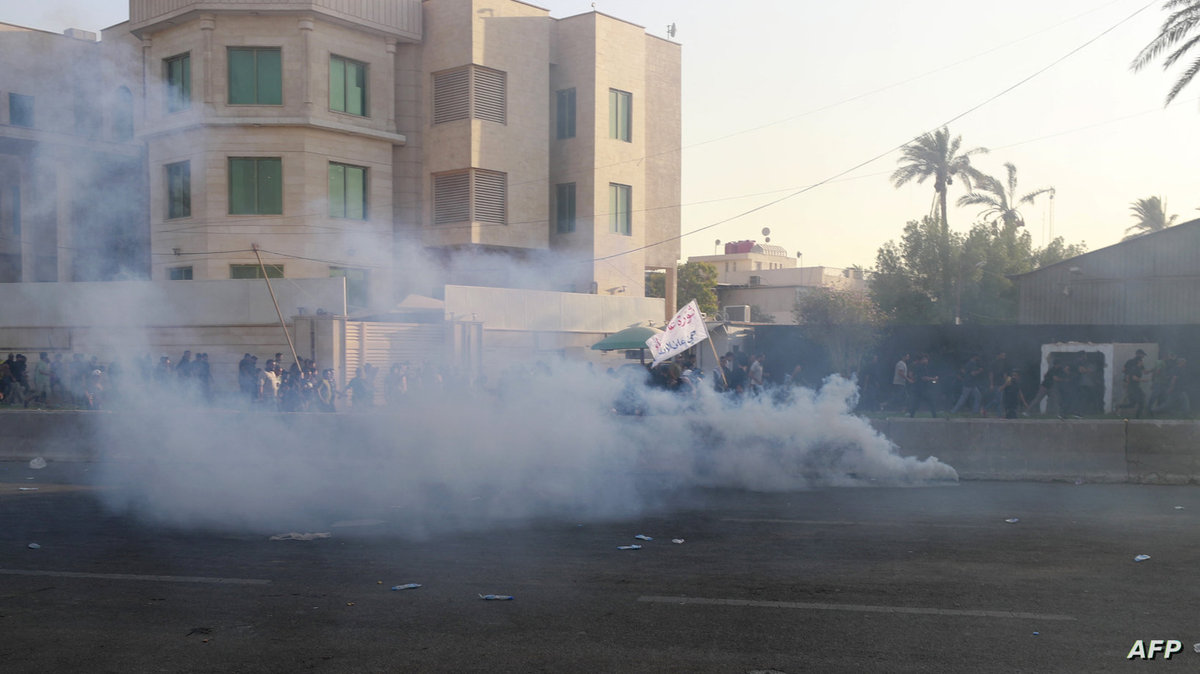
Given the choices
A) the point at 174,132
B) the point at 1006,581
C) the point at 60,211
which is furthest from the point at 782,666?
the point at 174,132

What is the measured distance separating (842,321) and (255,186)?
936 inches

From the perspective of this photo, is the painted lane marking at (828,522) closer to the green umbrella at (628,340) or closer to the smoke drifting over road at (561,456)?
the smoke drifting over road at (561,456)

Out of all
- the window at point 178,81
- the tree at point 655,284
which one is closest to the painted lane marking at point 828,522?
the window at point 178,81

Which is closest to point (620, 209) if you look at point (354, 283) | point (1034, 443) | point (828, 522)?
point (354, 283)

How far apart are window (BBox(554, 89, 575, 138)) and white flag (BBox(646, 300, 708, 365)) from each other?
19753mm

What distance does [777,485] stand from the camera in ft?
36.4

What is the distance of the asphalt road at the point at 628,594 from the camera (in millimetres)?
4914

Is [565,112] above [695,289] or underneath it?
above

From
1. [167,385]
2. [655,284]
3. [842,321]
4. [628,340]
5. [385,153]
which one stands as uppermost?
[385,153]

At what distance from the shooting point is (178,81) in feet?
76.4

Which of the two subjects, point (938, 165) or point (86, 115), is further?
point (938, 165)

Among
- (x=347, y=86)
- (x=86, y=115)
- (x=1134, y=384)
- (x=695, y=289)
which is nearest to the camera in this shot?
(x=86, y=115)

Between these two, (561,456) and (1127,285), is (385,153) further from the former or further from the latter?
(1127,285)

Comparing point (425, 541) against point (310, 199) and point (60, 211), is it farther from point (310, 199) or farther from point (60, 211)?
point (310, 199)
